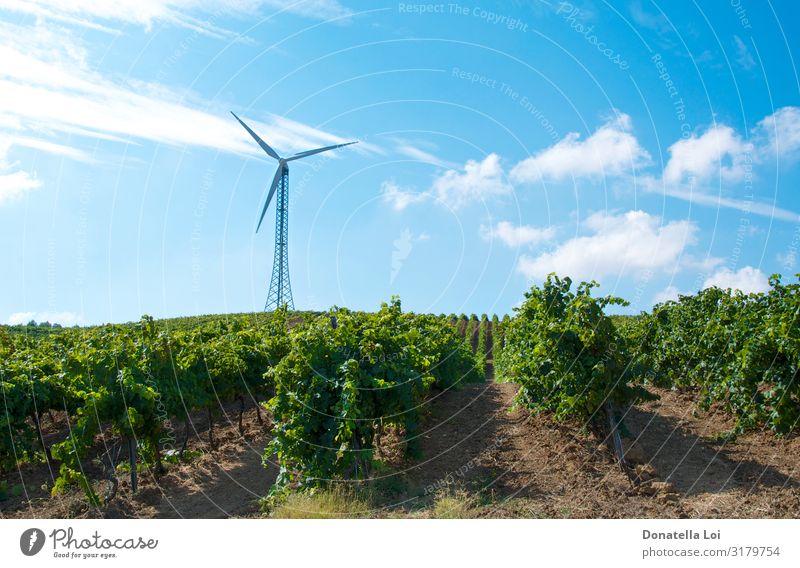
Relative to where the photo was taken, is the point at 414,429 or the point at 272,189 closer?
the point at 414,429

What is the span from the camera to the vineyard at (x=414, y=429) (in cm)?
1240

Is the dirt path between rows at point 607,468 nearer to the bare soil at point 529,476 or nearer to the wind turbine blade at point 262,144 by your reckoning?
the bare soil at point 529,476

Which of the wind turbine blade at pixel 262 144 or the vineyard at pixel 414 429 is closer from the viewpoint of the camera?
the vineyard at pixel 414 429

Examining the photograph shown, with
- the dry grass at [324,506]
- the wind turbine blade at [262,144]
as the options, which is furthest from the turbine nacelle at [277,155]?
the dry grass at [324,506]

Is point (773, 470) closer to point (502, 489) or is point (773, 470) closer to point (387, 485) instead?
point (502, 489)

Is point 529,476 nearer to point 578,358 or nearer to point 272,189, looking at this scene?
point 578,358

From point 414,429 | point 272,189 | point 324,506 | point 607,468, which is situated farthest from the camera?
point 272,189
